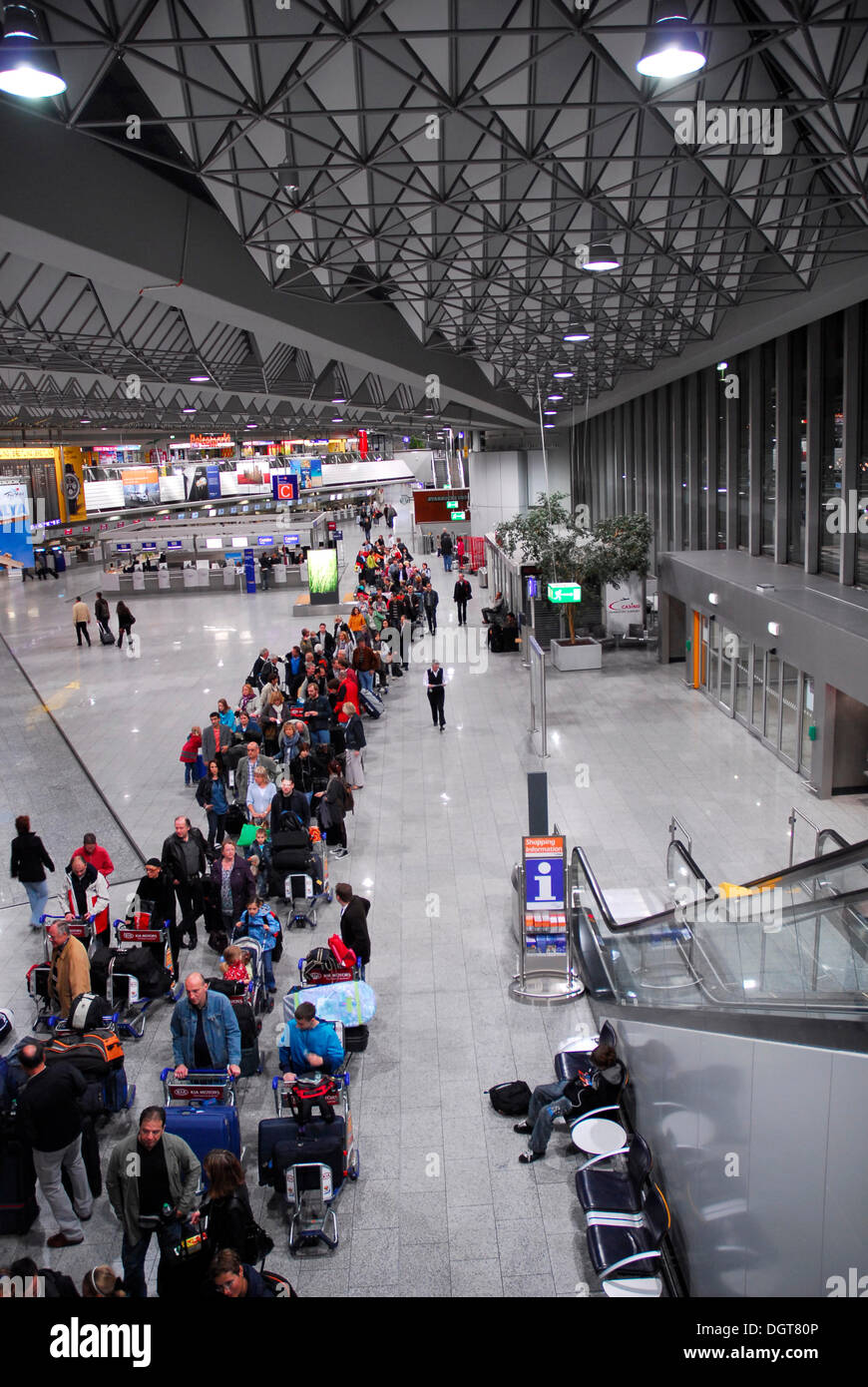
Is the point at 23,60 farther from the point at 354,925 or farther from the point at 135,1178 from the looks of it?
the point at 354,925

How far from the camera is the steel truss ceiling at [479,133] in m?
9.36

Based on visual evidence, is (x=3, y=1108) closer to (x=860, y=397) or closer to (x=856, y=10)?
(x=856, y=10)

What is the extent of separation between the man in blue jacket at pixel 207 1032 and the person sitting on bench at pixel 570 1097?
2.13 meters

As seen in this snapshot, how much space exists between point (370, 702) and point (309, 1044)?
13493 mm

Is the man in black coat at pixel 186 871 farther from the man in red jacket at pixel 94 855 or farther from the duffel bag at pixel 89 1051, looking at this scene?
the duffel bag at pixel 89 1051

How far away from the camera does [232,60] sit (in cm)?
1032

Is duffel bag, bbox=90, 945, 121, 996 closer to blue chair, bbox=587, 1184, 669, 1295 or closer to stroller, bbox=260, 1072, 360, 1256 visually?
stroller, bbox=260, 1072, 360, 1256

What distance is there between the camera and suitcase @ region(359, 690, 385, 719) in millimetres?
21031

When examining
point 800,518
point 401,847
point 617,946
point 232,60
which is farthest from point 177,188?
point 800,518

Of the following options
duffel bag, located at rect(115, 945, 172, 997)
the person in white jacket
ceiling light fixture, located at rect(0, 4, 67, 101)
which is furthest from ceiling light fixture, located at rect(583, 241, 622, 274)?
duffel bag, located at rect(115, 945, 172, 997)

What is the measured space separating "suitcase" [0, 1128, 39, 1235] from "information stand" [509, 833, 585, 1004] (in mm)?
4517

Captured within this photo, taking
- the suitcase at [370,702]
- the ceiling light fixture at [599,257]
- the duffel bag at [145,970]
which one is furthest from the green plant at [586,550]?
the duffel bag at [145,970]

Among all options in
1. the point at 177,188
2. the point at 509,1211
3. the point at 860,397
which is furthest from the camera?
the point at 860,397
